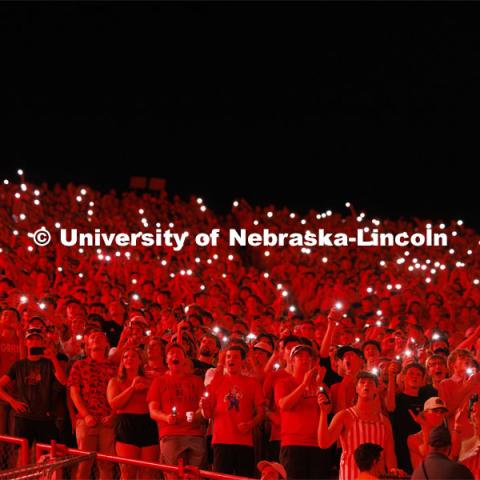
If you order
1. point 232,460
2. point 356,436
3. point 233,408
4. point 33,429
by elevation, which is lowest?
point 232,460

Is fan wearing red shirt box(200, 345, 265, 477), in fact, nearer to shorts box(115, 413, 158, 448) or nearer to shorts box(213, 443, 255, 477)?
shorts box(213, 443, 255, 477)

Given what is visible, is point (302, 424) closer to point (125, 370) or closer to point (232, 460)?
point (232, 460)

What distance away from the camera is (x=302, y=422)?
6.71m

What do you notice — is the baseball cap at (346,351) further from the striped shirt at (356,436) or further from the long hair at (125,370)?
the long hair at (125,370)

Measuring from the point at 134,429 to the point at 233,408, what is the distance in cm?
89

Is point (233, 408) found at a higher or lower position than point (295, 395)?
lower

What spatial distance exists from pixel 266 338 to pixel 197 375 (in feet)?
2.84

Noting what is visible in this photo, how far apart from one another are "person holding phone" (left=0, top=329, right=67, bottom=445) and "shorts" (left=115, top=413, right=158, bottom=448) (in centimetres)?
67

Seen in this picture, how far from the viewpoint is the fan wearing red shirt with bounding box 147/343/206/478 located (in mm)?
7152

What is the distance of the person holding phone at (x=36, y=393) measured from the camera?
7738 mm

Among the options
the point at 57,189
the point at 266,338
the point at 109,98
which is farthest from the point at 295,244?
the point at 109,98

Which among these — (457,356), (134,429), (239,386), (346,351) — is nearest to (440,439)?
(457,356)

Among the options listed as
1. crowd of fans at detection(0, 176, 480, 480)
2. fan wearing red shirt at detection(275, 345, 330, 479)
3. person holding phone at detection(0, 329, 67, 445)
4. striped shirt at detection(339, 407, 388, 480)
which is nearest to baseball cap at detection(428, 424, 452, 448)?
crowd of fans at detection(0, 176, 480, 480)

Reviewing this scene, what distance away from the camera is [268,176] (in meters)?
32.2
